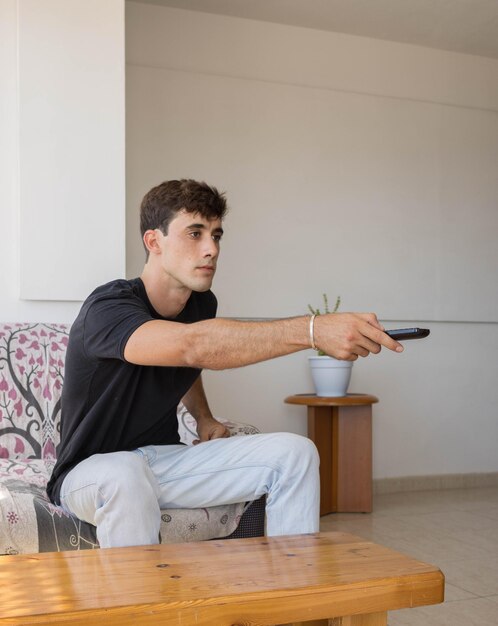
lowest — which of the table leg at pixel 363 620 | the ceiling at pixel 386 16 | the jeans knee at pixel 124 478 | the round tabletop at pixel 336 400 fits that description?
the round tabletop at pixel 336 400

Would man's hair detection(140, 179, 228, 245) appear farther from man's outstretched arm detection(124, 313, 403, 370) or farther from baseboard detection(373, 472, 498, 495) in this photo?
baseboard detection(373, 472, 498, 495)

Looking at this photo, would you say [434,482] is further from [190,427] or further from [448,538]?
[190,427]

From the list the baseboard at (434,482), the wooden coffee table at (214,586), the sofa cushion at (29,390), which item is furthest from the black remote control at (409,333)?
the baseboard at (434,482)

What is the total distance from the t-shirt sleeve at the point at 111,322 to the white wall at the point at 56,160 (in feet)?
4.25

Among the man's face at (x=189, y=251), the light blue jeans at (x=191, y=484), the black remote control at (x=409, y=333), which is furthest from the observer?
the man's face at (x=189, y=251)

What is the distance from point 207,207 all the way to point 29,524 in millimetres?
969

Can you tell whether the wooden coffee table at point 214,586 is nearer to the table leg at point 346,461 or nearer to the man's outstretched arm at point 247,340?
the man's outstretched arm at point 247,340

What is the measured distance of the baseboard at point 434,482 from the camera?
4996 mm

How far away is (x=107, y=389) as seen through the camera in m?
2.13

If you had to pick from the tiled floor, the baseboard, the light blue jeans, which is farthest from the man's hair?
the baseboard

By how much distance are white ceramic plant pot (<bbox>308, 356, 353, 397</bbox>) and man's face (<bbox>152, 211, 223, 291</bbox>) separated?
215 cm

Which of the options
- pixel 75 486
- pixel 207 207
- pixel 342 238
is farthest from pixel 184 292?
pixel 342 238

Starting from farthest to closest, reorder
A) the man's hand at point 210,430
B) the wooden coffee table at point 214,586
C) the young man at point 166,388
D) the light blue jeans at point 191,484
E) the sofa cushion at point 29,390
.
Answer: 1. the sofa cushion at point 29,390
2. the man's hand at point 210,430
3. the light blue jeans at point 191,484
4. the young man at point 166,388
5. the wooden coffee table at point 214,586

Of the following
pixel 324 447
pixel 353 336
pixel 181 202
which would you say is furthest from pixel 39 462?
pixel 324 447
